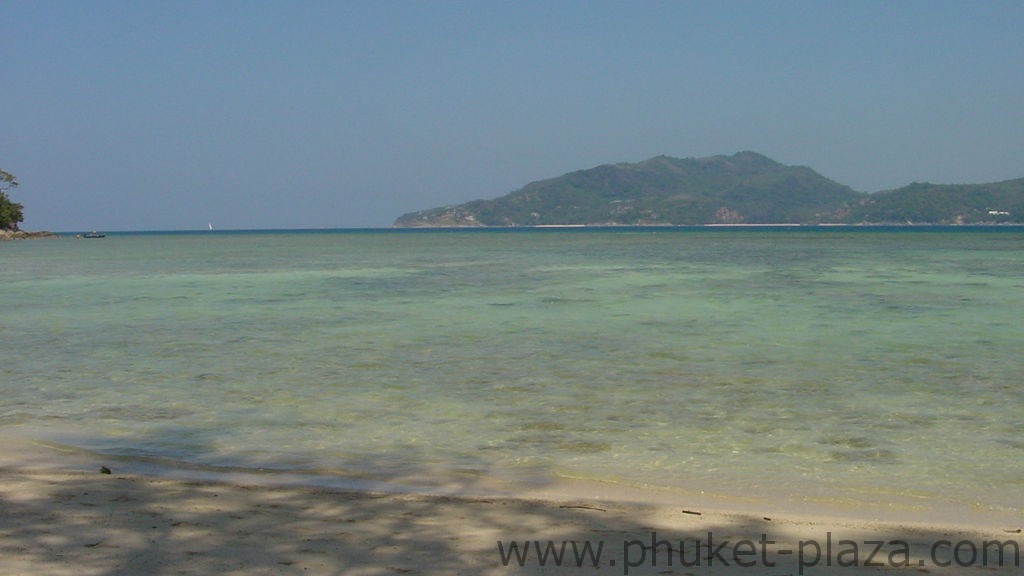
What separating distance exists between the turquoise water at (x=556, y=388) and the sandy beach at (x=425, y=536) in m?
0.93

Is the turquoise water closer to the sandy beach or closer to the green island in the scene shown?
the sandy beach

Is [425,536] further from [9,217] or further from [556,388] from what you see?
[9,217]

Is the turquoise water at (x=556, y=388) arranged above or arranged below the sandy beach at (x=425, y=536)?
below

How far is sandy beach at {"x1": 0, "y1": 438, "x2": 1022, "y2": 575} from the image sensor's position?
4578mm

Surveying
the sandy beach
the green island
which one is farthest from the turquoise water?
the green island

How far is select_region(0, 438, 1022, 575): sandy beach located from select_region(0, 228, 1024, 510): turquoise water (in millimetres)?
934

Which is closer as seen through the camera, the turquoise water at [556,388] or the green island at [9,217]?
the turquoise water at [556,388]

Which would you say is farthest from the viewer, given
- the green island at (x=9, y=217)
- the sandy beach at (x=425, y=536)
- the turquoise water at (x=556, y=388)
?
the green island at (x=9, y=217)

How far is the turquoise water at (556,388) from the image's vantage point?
719cm

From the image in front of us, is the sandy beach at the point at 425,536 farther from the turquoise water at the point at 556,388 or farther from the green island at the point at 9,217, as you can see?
the green island at the point at 9,217

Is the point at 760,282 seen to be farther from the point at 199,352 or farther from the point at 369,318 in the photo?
the point at 199,352

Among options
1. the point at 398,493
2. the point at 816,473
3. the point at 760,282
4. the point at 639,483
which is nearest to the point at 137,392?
the point at 398,493

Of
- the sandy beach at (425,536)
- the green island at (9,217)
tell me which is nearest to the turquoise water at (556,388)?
the sandy beach at (425,536)

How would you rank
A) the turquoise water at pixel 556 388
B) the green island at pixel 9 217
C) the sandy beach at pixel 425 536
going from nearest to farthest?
the sandy beach at pixel 425 536 → the turquoise water at pixel 556 388 → the green island at pixel 9 217
